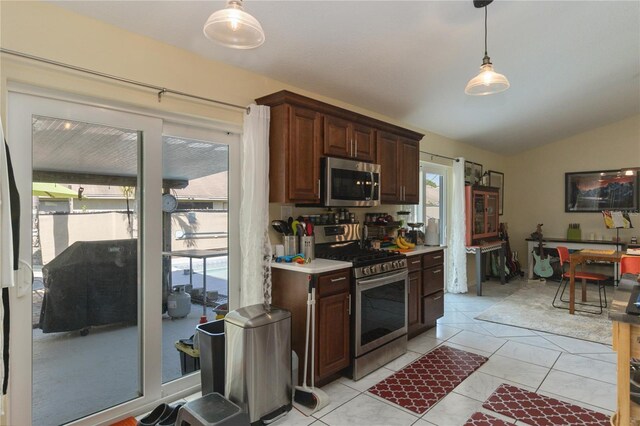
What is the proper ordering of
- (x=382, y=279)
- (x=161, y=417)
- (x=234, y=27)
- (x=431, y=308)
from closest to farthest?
(x=234, y=27), (x=161, y=417), (x=382, y=279), (x=431, y=308)

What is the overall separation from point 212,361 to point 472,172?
556cm

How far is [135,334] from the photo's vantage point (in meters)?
2.40

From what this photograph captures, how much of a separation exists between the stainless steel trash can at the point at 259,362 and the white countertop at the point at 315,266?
0.34 metres

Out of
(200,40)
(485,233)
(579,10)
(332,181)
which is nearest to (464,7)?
(579,10)

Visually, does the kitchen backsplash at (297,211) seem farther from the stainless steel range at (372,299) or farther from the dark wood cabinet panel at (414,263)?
the dark wood cabinet panel at (414,263)

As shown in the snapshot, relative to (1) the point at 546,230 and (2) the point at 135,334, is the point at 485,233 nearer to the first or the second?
(1) the point at 546,230

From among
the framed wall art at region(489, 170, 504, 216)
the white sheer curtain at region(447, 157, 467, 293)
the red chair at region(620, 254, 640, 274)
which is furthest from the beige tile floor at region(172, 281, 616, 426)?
the framed wall art at region(489, 170, 504, 216)

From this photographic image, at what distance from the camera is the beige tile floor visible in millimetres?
2373

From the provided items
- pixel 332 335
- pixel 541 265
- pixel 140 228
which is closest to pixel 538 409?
pixel 332 335

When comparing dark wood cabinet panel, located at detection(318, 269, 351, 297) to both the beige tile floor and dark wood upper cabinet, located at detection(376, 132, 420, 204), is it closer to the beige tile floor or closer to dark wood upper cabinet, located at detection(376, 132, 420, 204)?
the beige tile floor

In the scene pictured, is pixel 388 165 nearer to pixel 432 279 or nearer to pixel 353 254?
pixel 353 254

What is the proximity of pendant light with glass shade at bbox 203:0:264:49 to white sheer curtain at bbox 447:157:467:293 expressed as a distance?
470 cm

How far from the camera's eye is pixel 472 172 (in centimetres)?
634

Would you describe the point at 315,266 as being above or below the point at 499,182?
below
